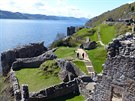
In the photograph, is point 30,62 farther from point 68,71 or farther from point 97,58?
point 68,71

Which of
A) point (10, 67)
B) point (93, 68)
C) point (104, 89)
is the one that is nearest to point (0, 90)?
point (10, 67)

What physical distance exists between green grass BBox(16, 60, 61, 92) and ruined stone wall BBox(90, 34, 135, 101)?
909 inches

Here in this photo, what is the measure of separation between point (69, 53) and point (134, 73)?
41298 millimetres

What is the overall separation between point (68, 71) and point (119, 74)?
1055 inches

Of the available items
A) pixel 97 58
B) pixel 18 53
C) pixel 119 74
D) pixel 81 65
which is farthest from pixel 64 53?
pixel 119 74

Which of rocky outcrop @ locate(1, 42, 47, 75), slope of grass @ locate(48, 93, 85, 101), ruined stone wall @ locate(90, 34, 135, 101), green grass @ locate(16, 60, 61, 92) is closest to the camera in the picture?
ruined stone wall @ locate(90, 34, 135, 101)

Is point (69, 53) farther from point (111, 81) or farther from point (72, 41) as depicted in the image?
point (111, 81)

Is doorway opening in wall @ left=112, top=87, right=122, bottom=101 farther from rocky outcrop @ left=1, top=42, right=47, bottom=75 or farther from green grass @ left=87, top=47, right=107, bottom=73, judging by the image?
rocky outcrop @ left=1, top=42, right=47, bottom=75

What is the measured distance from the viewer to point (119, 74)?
14516mm

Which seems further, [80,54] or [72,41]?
[72,41]

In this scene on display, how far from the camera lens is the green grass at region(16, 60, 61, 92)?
39438 mm

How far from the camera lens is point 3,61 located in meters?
55.3

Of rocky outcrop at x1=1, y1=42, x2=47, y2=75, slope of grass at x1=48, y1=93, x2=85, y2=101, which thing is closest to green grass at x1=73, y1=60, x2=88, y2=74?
slope of grass at x1=48, y1=93, x2=85, y2=101

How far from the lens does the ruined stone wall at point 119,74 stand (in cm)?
1403
